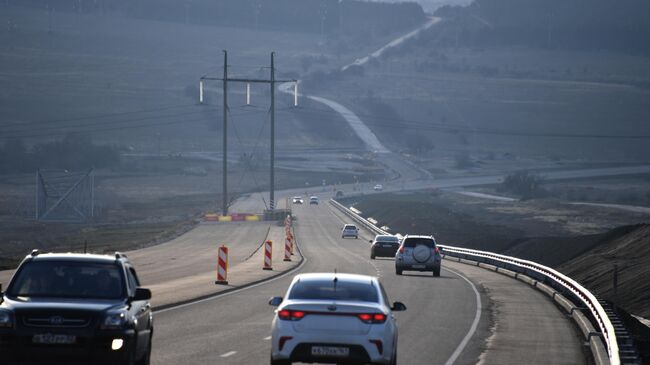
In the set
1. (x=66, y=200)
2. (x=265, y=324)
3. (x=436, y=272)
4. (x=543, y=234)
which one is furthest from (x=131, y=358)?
(x=66, y=200)

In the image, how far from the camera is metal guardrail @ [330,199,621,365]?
1934cm

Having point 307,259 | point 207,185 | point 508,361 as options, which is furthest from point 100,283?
point 207,185

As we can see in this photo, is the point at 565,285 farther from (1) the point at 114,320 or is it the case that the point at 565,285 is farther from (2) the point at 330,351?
(1) the point at 114,320

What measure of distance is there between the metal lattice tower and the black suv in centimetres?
7721

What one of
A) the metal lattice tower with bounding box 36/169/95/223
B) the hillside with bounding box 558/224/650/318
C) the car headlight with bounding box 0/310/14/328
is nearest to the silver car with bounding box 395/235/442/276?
the hillside with bounding box 558/224/650/318

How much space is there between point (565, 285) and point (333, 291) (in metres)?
20.5

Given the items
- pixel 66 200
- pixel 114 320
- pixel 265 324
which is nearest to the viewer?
pixel 114 320

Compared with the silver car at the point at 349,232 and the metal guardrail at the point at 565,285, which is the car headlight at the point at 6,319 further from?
the silver car at the point at 349,232

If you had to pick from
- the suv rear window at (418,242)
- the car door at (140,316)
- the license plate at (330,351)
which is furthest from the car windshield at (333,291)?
the suv rear window at (418,242)

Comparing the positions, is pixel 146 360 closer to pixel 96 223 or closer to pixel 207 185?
pixel 96 223

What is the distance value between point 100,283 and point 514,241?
56570 mm

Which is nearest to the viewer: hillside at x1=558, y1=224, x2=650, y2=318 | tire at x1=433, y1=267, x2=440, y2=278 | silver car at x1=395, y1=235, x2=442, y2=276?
hillside at x1=558, y1=224, x2=650, y2=318

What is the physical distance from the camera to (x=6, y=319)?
14.5m

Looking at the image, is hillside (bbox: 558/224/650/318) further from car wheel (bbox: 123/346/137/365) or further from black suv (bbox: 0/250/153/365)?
car wheel (bbox: 123/346/137/365)
